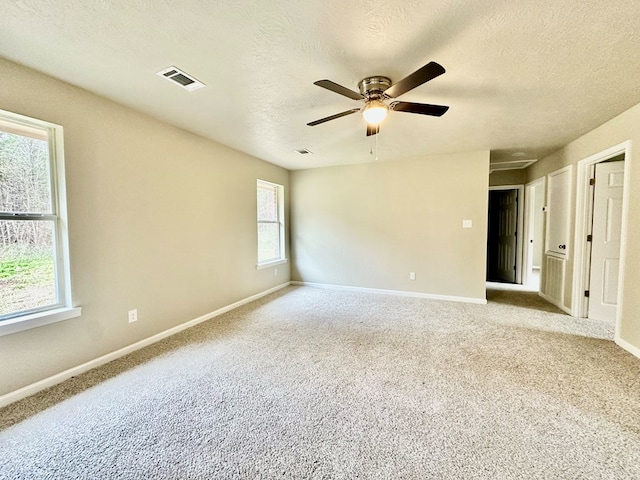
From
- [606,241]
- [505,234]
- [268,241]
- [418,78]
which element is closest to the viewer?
[418,78]

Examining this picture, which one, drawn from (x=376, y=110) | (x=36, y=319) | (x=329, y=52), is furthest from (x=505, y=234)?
(x=36, y=319)

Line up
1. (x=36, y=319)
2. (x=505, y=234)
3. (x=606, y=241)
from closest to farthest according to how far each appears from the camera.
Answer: (x=36, y=319)
(x=606, y=241)
(x=505, y=234)

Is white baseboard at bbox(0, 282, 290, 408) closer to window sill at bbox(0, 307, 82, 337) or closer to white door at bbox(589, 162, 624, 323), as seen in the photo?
Answer: window sill at bbox(0, 307, 82, 337)

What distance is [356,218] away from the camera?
506 centimetres

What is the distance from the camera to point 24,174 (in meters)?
2.03

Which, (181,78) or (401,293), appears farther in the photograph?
(401,293)

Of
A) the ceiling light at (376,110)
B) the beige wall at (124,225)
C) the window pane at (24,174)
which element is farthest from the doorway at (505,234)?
the window pane at (24,174)

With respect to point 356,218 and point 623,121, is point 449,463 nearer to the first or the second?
point 623,121

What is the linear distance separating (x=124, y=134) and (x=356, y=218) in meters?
3.62

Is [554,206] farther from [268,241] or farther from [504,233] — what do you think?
[268,241]

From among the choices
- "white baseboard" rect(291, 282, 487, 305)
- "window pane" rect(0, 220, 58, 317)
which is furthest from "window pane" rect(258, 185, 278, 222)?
"window pane" rect(0, 220, 58, 317)

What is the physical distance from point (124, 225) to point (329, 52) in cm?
240

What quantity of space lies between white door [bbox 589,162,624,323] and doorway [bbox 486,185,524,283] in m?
2.11

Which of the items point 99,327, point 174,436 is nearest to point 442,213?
point 174,436
